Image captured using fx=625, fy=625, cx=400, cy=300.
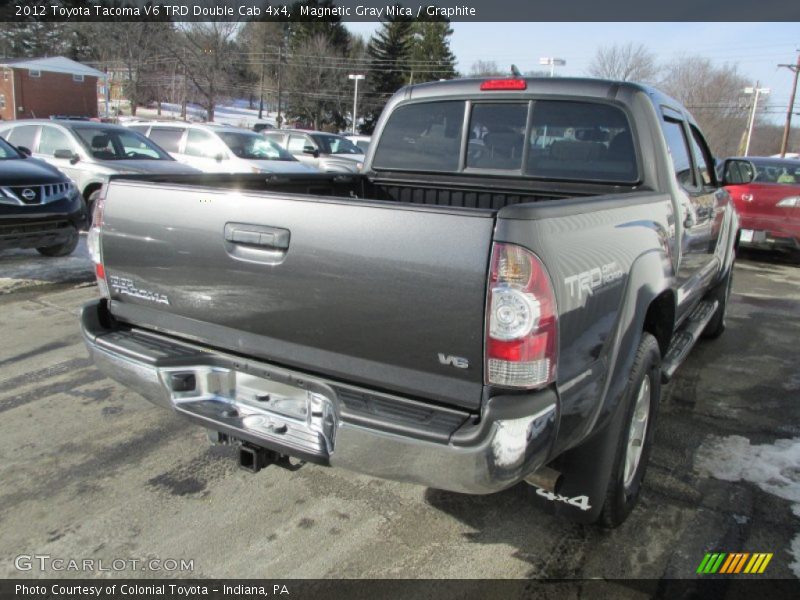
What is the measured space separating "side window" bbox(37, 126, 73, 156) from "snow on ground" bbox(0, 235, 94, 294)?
6.44ft

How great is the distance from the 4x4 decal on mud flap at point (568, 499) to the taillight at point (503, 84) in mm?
2313

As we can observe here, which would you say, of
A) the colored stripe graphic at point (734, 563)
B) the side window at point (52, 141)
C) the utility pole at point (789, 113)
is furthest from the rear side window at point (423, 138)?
the utility pole at point (789, 113)

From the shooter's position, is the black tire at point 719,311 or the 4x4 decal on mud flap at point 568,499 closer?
the 4x4 decal on mud flap at point 568,499

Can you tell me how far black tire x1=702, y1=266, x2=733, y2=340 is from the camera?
548 cm

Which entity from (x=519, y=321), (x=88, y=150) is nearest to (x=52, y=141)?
(x=88, y=150)

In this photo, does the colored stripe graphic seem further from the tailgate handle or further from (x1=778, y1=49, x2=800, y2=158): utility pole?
(x1=778, y1=49, x2=800, y2=158): utility pole

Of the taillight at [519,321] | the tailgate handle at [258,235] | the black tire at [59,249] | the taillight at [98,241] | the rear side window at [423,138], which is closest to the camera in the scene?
the taillight at [519,321]

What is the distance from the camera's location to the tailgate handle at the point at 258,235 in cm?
230

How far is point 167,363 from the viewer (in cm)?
260

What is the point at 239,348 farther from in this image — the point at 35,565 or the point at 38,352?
the point at 38,352

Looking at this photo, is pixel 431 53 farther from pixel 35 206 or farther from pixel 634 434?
pixel 634 434

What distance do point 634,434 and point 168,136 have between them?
40.1 feet

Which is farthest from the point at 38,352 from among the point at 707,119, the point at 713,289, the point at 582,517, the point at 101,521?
the point at 707,119
